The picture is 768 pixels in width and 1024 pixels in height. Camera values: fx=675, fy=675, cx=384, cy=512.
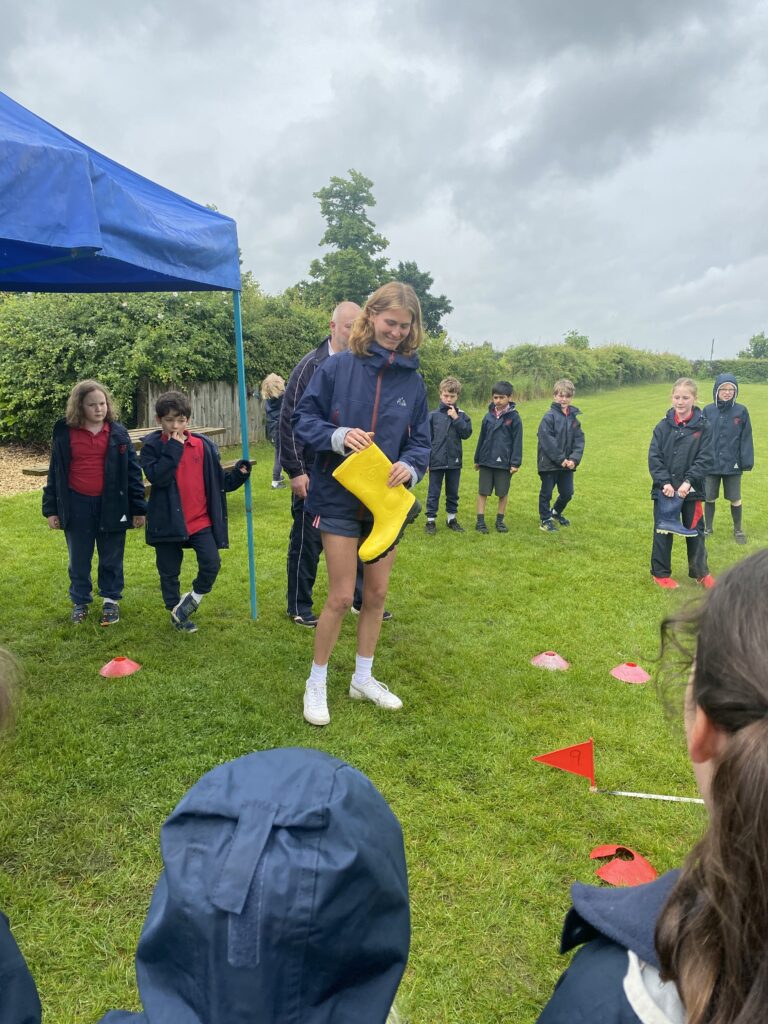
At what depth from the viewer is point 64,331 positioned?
496 inches

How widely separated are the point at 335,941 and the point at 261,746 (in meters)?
2.69

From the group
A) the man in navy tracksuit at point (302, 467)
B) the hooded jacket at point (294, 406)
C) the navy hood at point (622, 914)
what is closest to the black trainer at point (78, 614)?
the man in navy tracksuit at point (302, 467)

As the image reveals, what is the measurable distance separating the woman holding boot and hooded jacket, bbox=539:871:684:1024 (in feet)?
8.27

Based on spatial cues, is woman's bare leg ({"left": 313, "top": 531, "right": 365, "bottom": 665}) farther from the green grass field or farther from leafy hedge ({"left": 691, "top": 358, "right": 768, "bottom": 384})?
leafy hedge ({"left": 691, "top": 358, "right": 768, "bottom": 384})

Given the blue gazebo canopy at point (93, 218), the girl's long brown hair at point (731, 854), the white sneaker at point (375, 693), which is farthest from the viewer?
the white sneaker at point (375, 693)

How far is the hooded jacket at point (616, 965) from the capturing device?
0.86 m

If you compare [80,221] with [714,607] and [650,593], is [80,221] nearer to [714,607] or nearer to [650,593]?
[714,607]

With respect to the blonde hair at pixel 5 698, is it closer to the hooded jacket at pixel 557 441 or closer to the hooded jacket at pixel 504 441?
the hooded jacket at pixel 504 441

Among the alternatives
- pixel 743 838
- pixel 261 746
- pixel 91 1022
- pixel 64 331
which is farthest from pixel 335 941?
pixel 64 331

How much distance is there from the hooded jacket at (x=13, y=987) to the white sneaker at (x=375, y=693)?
271 centimetres

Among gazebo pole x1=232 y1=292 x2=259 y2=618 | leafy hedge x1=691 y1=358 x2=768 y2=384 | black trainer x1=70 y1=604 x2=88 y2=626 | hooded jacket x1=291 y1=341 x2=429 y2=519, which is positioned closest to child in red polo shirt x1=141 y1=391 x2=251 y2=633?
gazebo pole x1=232 y1=292 x2=259 y2=618

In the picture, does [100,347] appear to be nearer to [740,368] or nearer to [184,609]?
[184,609]

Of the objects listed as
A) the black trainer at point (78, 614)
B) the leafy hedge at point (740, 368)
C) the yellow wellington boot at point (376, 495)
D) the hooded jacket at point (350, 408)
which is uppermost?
the leafy hedge at point (740, 368)

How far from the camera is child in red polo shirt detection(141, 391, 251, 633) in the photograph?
4.71 m
